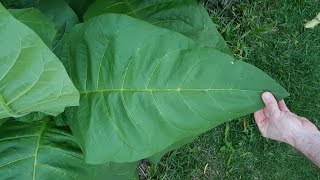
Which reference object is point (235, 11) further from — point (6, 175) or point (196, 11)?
point (6, 175)

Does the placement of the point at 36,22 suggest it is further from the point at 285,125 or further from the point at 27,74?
the point at 285,125

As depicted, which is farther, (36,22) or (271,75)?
(271,75)

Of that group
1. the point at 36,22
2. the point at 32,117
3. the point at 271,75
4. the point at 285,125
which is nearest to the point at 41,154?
the point at 32,117

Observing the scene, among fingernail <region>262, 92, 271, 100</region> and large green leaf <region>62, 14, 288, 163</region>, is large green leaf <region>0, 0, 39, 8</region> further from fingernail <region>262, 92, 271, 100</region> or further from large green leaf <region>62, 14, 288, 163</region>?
fingernail <region>262, 92, 271, 100</region>

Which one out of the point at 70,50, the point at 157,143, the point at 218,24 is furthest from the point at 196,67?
the point at 218,24

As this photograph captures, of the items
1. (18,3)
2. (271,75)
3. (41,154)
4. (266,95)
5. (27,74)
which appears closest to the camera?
(27,74)

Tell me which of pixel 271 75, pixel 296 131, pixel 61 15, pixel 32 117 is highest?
pixel 61 15
